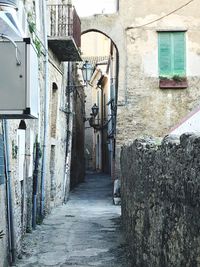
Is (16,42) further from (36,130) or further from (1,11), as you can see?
(36,130)

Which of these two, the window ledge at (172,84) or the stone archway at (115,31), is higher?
the stone archway at (115,31)

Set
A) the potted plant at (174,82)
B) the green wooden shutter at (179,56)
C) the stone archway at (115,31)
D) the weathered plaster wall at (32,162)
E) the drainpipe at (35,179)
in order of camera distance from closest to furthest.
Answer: the weathered plaster wall at (32,162) < the drainpipe at (35,179) < the potted plant at (174,82) < the green wooden shutter at (179,56) < the stone archway at (115,31)

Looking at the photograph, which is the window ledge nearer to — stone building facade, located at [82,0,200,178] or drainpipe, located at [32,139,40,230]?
stone building facade, located at [82,0,200,178]

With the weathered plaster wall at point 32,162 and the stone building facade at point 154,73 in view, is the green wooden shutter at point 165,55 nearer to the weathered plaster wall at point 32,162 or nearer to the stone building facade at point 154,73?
the stone building facade at point 154,73

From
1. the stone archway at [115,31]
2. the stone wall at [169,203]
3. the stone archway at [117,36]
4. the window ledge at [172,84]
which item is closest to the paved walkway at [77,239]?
the stone wall at [169,203]

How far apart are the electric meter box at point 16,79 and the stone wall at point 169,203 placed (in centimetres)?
120

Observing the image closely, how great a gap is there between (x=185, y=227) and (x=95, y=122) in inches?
1091

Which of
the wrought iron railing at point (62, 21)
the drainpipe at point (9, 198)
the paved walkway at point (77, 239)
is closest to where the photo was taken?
the drainpipe at point (9, 198)

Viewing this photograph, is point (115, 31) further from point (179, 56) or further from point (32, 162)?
point (32, 162)

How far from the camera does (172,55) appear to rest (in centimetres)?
1577

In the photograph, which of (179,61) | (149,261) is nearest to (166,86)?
(179,61)

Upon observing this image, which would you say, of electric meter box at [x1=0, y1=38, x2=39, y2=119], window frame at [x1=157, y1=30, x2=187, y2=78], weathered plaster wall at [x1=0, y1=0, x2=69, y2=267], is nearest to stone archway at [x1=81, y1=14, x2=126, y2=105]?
window frame at [x1=157, y1=30, x2=187, y2=78]

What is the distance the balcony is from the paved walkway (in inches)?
176

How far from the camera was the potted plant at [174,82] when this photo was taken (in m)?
15.7
